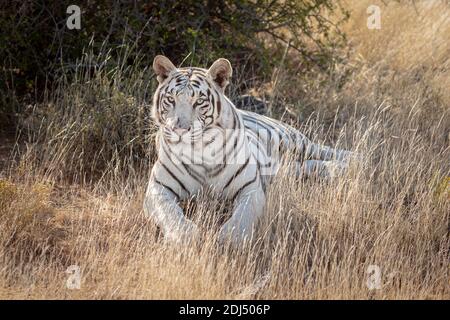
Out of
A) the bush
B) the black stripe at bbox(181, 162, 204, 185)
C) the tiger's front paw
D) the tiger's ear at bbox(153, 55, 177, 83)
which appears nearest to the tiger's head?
the tiger's ear at bbox(153, 55, 177, 83)

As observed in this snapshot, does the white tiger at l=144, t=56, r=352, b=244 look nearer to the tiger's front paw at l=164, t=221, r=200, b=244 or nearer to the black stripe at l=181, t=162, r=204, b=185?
the black stripe at l=181, t=162, r=204, b=185

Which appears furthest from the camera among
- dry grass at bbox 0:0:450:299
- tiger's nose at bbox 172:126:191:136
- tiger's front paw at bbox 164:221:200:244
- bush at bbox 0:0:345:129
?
bush at bbox 0:0:345:129

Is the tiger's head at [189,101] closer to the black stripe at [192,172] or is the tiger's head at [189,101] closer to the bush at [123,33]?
the black stripe at [192,172]

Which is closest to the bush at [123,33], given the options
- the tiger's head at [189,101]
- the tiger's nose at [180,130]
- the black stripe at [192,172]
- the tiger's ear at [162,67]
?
the tiger's ear at [162,67]

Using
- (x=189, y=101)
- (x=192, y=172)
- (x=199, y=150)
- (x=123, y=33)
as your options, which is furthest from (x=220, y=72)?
(x=123, y=33)

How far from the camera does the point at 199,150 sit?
549 cm

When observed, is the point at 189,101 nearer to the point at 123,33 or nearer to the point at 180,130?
the point at 180,130

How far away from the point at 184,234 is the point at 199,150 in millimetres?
766

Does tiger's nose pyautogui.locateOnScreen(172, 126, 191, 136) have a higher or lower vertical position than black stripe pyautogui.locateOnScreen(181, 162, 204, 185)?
higher

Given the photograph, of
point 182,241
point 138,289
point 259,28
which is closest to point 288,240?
point 182,241

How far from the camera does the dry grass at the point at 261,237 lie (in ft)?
15.0

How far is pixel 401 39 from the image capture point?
9266 millimetres

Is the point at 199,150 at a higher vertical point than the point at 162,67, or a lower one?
lower

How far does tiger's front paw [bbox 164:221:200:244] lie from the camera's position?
4914mm
